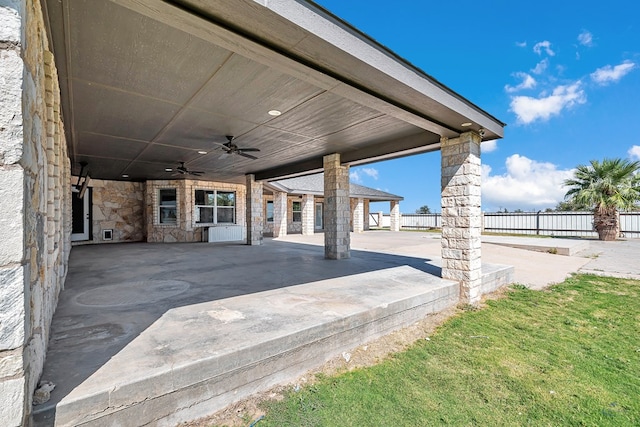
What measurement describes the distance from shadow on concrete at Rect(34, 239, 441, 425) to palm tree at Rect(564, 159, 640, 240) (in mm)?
12167

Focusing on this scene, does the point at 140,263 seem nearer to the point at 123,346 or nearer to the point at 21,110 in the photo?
the point at 123,346

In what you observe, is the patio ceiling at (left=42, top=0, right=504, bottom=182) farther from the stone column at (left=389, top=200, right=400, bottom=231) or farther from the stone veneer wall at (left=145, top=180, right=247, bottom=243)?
the stone column at (left=389, top=200, right=400, bottom=231)

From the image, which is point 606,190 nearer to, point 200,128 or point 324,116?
point 324,116

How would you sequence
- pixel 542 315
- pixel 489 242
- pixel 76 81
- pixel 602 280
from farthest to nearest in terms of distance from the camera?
1. pixel 489 242
2. pixel 602 280
3. pixel 542 315
4. pixel 76 81

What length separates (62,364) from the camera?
6.39 feet

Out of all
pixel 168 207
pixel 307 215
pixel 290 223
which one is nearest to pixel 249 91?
pixel 168 207

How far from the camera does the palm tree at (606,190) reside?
1234cm

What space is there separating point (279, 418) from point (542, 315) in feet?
13.5

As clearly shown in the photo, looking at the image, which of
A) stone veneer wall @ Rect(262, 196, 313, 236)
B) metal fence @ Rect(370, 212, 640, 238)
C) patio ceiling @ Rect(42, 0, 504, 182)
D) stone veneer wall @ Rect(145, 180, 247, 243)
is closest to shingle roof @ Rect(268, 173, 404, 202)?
stone veneer wall @ Rect(262, 196, 313, 236)

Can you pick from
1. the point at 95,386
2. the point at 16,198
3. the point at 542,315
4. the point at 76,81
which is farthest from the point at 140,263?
the point at 542,315

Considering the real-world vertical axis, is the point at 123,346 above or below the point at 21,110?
below

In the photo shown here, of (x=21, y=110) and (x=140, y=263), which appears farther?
(x=140, y=263)

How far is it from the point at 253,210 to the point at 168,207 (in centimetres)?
418

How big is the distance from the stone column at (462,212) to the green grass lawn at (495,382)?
0.78 metres
